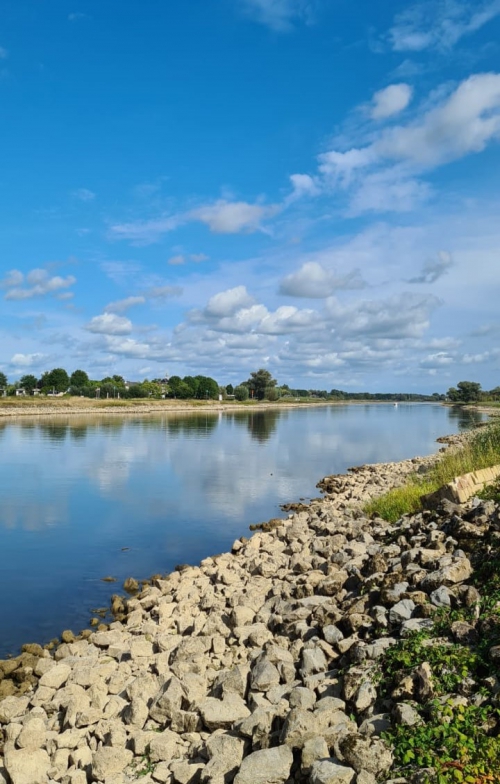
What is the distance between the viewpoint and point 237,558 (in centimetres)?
1481

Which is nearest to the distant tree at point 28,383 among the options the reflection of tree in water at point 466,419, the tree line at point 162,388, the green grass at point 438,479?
the tree line at point 162,388

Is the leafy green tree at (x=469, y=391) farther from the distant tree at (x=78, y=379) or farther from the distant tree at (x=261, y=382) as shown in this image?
the distant tree at (x=78, y=379)

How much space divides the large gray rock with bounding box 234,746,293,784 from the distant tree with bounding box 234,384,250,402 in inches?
6876

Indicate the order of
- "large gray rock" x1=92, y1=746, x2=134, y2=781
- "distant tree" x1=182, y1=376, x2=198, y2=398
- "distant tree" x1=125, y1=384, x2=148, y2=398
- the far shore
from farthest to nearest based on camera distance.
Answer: "distant tree" x1=182, y1=376, x2=198, y2=398 < "distant tree" x1=125, y1=384, x2=148, y2=398 < the far shore < "large gray rock" x1=92, y1=746, x2=134, y2=781

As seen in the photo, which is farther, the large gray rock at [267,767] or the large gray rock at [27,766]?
the large gray rock at [27,766]

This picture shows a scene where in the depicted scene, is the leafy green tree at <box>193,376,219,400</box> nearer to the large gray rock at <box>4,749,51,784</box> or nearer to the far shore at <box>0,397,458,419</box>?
the far shore at <box>0,397,458,419</box>

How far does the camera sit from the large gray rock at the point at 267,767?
530 cm

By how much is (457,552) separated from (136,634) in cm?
573

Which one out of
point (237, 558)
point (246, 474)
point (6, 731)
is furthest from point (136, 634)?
point (246, 474)

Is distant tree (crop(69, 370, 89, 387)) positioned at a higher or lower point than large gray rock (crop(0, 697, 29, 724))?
higher

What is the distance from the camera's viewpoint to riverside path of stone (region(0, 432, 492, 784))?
570 cm

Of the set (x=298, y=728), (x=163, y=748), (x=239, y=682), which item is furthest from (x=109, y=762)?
(x=298, y=728)

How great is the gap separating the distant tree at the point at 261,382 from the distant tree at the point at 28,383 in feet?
216

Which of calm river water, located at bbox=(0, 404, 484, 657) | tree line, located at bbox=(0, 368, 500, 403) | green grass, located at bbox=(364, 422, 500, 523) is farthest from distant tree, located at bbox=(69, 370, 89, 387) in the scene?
green grass, located at bbox=(364, 422, 500, 523)
